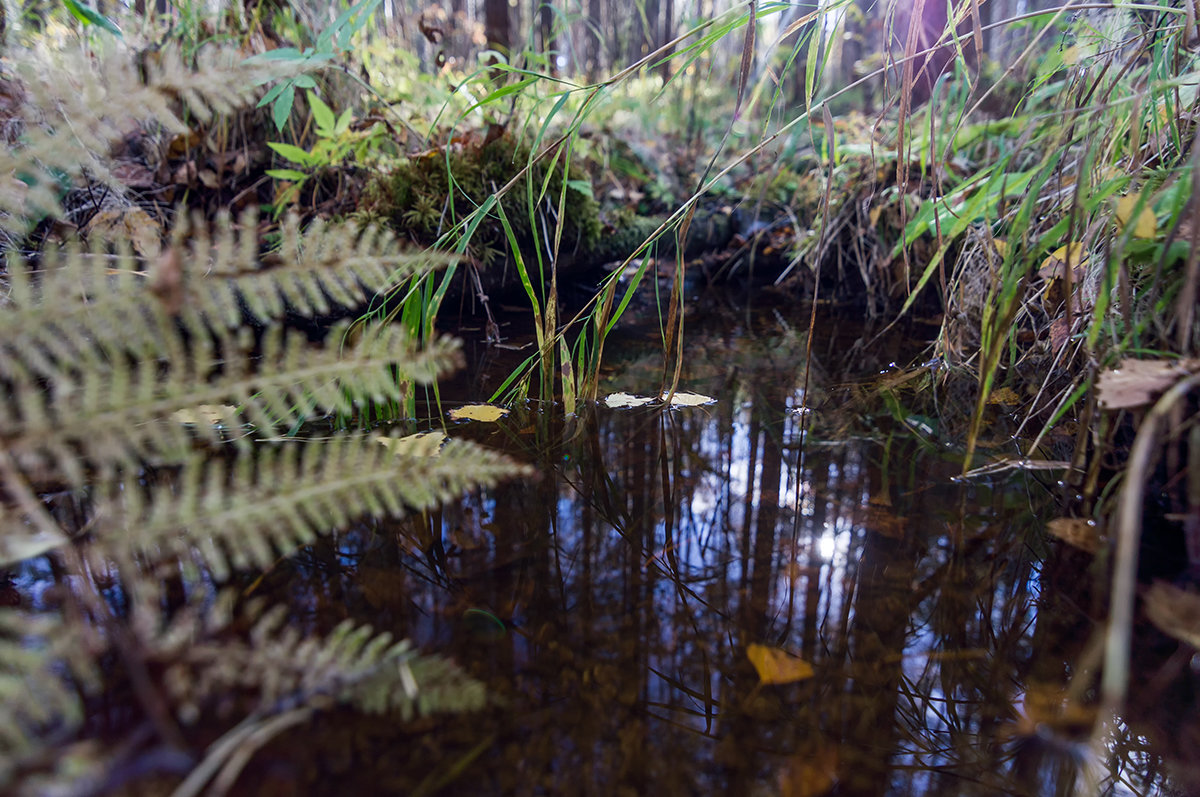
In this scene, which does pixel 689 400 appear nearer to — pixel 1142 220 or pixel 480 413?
pixel 480 413

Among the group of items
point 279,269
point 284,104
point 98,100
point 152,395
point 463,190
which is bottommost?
point 152,395

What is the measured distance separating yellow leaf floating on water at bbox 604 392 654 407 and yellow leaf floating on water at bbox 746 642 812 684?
3.34ft

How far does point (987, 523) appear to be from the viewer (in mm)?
1173

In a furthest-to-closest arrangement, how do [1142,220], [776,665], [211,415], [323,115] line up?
[323,115] → [211,415] → [1142,220] → [776,665]

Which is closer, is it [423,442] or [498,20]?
[423,442]

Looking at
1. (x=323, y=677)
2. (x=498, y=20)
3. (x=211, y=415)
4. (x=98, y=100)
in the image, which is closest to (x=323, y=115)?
(x=211, y=415)

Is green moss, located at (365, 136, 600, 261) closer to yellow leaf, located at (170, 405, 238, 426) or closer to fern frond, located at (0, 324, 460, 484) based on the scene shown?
yellow leaf, located at (170, 405, 238, 426)

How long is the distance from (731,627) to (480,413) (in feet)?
3.17

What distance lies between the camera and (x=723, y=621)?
93 cm

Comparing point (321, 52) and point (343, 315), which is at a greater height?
point (321, 52)

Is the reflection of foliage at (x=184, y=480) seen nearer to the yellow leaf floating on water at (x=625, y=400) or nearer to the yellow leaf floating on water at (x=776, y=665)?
the yellow leaf floating on water at (x=776, y=665)

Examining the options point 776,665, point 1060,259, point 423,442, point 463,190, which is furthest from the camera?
point 463,190

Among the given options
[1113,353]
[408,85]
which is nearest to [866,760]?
[1113,353]

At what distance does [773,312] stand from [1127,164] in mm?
1934
